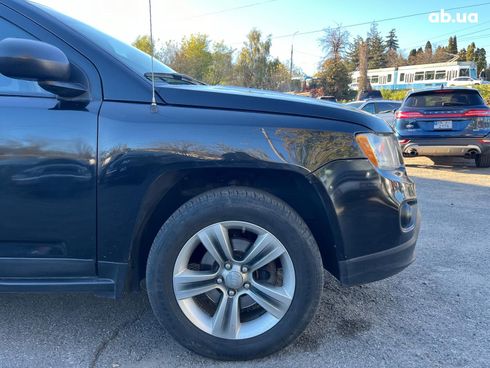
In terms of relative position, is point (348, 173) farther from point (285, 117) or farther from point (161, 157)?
point (161, 157)

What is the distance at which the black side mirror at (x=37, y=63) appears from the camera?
5.99 feet

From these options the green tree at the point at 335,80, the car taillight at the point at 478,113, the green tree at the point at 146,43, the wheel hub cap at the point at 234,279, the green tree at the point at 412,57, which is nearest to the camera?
the wheel hub cap at the point at 234,279

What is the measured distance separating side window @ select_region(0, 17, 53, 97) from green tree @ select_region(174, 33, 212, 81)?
44416mm

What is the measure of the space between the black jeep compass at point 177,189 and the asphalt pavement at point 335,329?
292 millimetres

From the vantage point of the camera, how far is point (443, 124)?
796 centimetres

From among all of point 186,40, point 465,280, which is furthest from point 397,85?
point 465,280

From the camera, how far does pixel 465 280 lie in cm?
311

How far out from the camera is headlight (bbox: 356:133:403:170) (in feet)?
6.98

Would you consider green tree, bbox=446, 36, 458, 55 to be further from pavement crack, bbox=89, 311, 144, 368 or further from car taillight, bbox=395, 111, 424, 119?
pavement crack, bbox=89, 311, 144, 368

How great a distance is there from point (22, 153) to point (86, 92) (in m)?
0.43

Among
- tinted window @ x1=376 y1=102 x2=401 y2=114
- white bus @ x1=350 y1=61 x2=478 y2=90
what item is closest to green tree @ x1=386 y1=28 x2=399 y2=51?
white bus @ x1=350 y1=61 x2=478 y2=90

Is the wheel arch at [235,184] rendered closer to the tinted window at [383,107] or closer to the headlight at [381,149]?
the headlight at [381,149]

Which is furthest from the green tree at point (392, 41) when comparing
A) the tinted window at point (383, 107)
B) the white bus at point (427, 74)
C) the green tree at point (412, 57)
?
the tinted window at point (383, 107)

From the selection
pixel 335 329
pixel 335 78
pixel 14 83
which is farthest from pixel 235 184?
pixel 335 78
